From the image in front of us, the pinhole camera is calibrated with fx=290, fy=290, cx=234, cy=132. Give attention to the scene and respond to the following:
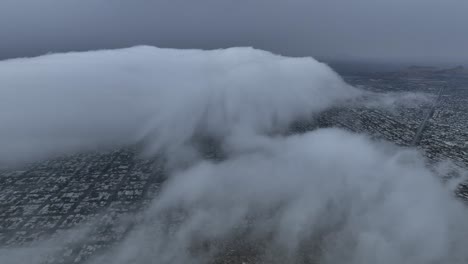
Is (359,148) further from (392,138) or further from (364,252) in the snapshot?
(364,252)

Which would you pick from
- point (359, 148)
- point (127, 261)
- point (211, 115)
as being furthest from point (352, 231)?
point (211, 115)

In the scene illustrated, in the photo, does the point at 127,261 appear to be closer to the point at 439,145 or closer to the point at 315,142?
the point at 315,142

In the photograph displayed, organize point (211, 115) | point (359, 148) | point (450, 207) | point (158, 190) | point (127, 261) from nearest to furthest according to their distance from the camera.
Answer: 1. point (127, 261)
2. point (450, 207)
3. point (158, 190)
4. point (359, 148)
5. point (211, 115)

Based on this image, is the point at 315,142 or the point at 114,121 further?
the point at 114,121

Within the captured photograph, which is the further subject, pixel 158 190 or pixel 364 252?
pixel 158 190

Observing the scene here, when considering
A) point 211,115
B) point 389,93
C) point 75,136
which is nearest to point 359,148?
point 211,115

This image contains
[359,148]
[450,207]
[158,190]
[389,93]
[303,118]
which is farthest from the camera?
[389,93]

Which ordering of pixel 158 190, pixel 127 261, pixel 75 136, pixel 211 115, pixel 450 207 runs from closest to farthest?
pixel 127 261 → pixel 450 207 → pixel 158 190 → pixel 75 136 → pixel 211 115

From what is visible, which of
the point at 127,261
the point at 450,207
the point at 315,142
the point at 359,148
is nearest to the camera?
the point at 127,261
